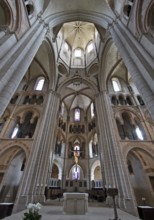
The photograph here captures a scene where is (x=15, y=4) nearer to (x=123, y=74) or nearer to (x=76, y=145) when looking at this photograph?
(x=123, y=74)

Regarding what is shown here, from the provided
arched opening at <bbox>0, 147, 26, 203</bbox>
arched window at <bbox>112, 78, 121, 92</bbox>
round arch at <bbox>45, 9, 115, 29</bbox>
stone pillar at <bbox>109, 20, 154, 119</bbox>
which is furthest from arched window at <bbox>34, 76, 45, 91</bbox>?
stone pillar at <bbox>109, 20, 154, 119</bbox>

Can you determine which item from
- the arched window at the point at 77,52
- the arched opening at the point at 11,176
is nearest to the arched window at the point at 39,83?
the arched window at the point at 77,52

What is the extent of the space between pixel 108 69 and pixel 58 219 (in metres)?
17.0

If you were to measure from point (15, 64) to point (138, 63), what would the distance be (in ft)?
20.1

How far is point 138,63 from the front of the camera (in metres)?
6.44

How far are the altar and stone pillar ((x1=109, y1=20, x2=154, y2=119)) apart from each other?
20.1 ft

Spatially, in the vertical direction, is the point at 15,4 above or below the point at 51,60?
below

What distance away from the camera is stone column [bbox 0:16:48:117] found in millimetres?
5453

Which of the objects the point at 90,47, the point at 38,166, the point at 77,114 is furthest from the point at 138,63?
the point at 77,114

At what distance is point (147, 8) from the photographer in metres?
7.03

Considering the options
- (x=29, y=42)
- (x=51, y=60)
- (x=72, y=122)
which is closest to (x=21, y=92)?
(x=51, y=60)

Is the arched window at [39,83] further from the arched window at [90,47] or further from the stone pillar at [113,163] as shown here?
the arched window at [90,47]

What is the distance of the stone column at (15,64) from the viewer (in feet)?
17.9

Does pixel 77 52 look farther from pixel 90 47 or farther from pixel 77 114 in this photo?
pixel 77 114
